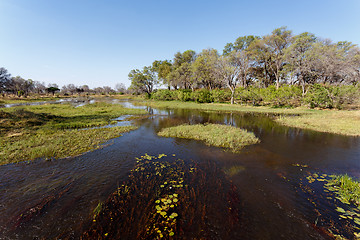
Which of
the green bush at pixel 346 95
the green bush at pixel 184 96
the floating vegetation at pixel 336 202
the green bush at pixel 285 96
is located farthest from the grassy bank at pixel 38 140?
the green bush at pixel 184 96

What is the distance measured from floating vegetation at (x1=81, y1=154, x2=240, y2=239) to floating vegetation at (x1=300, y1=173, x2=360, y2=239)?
3140 millimetres

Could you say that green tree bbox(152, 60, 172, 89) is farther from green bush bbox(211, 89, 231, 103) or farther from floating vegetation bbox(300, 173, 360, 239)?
floating vegetation bbox(300, 173, 360, 239)

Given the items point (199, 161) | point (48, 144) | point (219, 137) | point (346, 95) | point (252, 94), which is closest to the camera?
point (199, 161)

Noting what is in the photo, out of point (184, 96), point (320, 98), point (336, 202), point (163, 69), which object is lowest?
point (336, 202)

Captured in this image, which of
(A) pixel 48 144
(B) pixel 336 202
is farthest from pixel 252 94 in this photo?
(A) pixel 48 144

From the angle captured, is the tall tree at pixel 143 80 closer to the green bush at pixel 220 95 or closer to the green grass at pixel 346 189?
the green bush at pixel 220 95

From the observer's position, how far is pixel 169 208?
5.94 metres

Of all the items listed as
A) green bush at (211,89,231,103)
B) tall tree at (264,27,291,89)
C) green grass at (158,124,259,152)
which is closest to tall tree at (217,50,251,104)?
green bush at (211,89,231,103)

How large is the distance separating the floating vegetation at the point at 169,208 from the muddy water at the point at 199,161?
49 centimetres

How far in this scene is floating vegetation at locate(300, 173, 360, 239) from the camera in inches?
201

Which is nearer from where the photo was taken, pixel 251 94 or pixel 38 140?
pixel 38 140

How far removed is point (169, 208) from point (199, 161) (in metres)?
4.65

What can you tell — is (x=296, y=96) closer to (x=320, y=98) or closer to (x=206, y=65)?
(x=320, y=98)

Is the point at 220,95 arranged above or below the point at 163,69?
below
